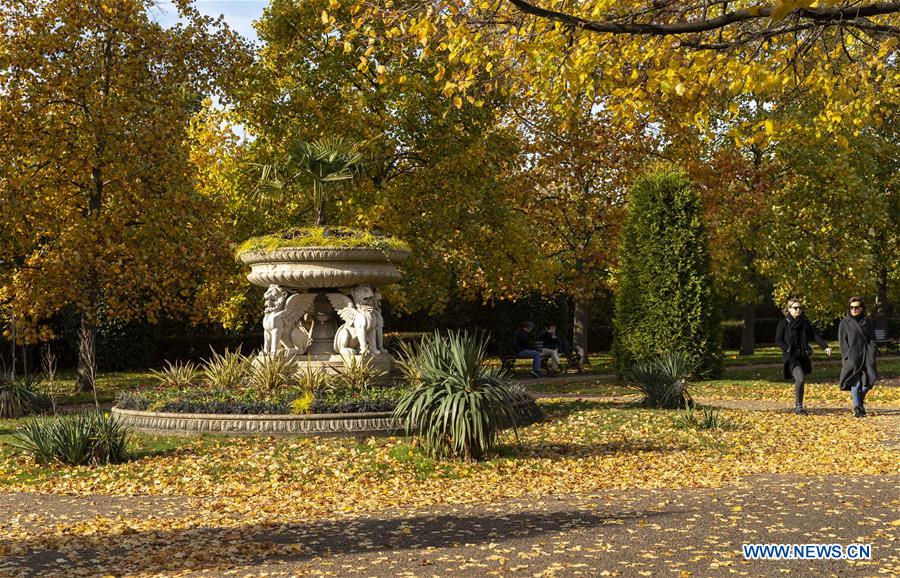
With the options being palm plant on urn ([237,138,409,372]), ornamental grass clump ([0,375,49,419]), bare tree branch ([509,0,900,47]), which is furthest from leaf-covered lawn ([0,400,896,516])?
ornamental grass clump ([0,375,49,419])

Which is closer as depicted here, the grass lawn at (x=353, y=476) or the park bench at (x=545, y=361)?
the grass lawn at (x=353, y=476)

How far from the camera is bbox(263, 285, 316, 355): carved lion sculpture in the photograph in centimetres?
→ 1304

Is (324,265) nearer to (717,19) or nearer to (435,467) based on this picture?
(435,467)

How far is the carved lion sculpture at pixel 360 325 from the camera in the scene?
12859mm

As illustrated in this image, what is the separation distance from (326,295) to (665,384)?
4.97 metres

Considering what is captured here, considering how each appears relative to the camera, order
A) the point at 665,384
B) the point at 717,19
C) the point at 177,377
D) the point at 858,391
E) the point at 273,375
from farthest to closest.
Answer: the point at 665,384
the point at 177,377
the point at 858,391
the point at 273,375
the point at 717,19

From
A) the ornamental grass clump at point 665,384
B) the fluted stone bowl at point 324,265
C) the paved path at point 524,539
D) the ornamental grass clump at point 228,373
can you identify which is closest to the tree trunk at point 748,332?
the ornamental grass clump at point 665,384

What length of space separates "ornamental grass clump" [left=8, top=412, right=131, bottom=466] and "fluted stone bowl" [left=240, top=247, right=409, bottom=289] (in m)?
4.02

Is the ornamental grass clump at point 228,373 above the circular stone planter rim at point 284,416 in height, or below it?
above

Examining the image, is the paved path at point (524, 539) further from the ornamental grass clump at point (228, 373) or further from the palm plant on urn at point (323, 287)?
the palm plant on urn at point (323, 287)

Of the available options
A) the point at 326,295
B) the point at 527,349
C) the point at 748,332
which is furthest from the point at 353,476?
the point at 748,332

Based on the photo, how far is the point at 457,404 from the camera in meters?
8.75

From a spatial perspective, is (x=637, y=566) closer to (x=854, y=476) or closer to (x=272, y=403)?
(x=854, y=476)

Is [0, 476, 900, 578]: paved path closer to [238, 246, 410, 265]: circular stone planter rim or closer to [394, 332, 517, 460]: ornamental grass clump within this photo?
[394, 332, 517, 460]: ornamental grass clump
